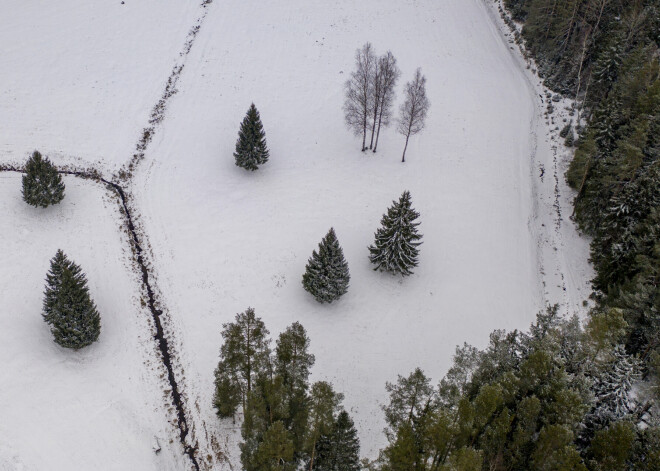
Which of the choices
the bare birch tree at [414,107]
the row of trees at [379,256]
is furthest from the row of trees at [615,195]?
the bare birch tree at [414,107]

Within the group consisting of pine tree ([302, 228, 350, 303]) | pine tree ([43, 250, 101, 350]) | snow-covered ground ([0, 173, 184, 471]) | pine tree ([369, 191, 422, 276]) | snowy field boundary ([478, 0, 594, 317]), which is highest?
snowy field boundary ([478, 0, 594, 317])

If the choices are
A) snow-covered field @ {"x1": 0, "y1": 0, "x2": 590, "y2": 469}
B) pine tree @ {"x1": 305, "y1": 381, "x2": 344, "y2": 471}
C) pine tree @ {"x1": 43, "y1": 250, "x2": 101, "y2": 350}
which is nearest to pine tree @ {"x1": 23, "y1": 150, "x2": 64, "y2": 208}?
snow-covered field @ {"x1": 0, "y1": 0, "x2": 590, "y2": 469}

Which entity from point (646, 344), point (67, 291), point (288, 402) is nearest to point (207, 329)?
point (67, 291)

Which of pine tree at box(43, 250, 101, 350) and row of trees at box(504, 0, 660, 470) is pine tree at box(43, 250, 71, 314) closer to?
pine tree at box(43, 250, 101, 350)

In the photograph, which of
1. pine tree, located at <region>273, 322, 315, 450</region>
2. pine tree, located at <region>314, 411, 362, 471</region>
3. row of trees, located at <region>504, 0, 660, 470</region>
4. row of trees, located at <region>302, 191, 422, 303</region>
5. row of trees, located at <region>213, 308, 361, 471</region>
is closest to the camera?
row of trees, located at <region>213, 308, 361, 471</region>

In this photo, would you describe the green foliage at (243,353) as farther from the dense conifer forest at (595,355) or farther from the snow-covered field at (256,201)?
the dense conifer forest at (595,355)

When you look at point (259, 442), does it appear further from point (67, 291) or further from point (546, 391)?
point (67, 291)
